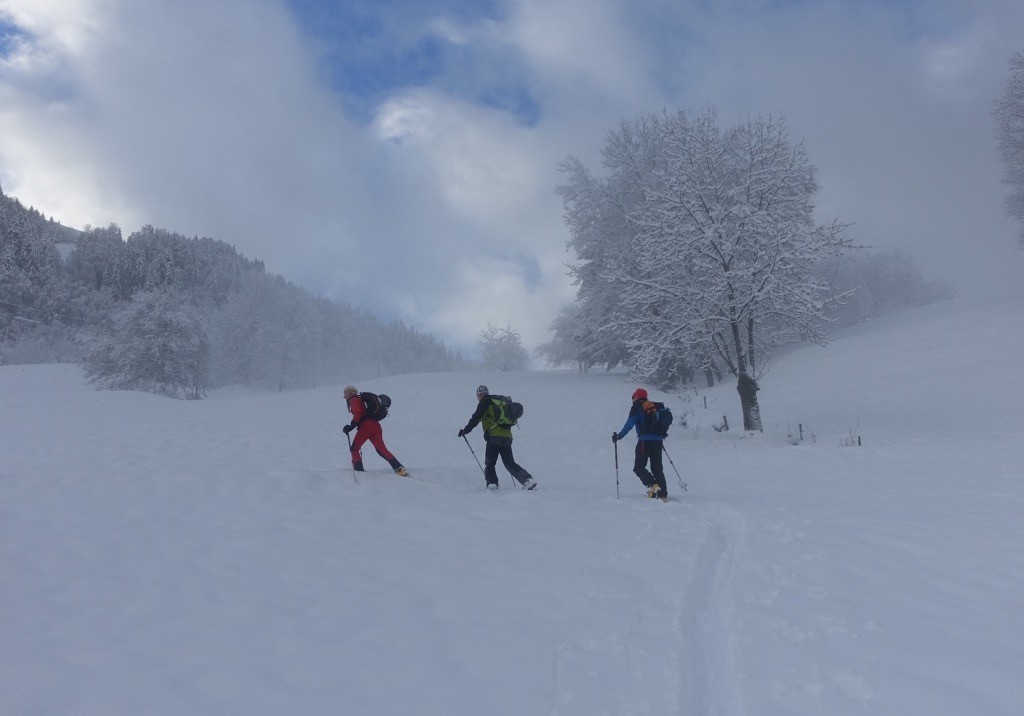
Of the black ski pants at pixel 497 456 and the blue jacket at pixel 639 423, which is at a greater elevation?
the blue jacket at pixel 639 423

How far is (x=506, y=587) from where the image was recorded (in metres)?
4.68

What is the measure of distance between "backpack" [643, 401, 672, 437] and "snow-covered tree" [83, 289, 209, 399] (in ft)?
129

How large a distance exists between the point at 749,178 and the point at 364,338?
3649 inches

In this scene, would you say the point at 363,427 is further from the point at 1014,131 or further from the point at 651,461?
the point at 1014,131

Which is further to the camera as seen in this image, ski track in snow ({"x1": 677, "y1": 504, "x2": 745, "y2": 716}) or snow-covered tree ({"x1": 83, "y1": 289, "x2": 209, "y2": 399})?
snow-covered tree ({"x1": 83, "y1": 289, "x2": 209, "y2": 399})

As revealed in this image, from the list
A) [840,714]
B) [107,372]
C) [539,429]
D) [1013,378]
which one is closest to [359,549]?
[840,714]

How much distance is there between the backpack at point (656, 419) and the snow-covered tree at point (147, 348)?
39426mm

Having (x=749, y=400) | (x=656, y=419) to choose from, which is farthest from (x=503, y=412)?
(x=749, y=400)

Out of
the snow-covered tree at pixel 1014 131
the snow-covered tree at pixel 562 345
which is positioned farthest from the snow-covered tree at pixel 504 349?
the snow-covered tree at pixel 1014 131

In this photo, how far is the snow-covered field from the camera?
3137mm

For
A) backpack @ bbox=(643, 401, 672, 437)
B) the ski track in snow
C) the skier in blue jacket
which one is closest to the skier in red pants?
the skier in blue jacket

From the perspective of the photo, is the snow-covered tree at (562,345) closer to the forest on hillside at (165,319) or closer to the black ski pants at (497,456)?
the forest on hillside at (165,319)

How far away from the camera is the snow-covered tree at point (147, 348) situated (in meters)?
37.9

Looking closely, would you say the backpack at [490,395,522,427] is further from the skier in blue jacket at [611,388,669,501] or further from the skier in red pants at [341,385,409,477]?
the skier in red pants at [341,385,409,477]
